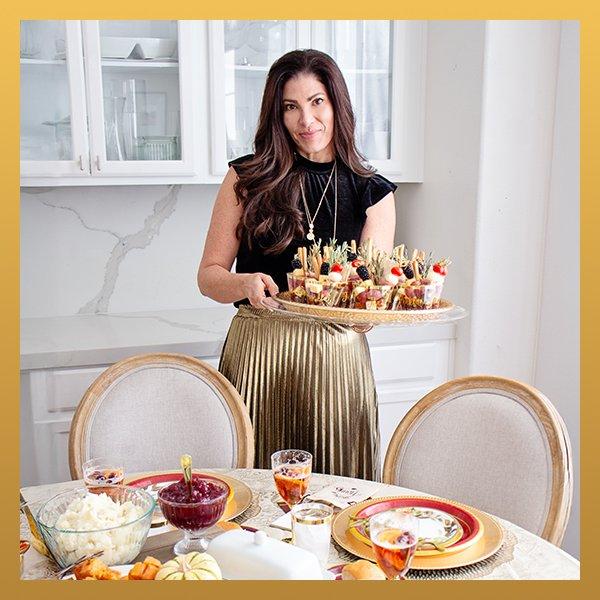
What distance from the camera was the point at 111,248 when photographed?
104 inches

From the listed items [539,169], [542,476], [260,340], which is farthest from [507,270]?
[542,476]

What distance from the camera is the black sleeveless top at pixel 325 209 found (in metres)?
1.77

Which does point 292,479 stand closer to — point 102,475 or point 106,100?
point 102,475

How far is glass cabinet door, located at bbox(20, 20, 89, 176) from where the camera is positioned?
2250 mm

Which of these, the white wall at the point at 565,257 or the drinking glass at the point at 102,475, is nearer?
the drinking glass at the point at 102,475

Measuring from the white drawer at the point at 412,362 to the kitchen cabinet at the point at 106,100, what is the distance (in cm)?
89

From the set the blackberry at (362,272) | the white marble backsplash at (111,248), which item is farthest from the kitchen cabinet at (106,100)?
the blackberry at (362,272)

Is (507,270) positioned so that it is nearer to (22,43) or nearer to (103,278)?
(103,278)

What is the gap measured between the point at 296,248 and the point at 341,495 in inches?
27.2

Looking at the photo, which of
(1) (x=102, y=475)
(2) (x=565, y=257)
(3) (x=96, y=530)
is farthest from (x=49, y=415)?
(2) (x=565, y=257)

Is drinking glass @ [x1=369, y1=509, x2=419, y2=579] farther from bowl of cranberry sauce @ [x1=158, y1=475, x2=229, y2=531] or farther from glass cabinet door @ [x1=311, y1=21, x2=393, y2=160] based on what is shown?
glass cabinet door @ [x1=311, y1=21, x2=393, y2=160]

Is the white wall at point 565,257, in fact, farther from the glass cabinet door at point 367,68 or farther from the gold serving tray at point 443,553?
the gold serving tray at point 443,553

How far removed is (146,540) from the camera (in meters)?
1.08

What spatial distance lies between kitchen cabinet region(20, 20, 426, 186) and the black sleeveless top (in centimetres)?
67
